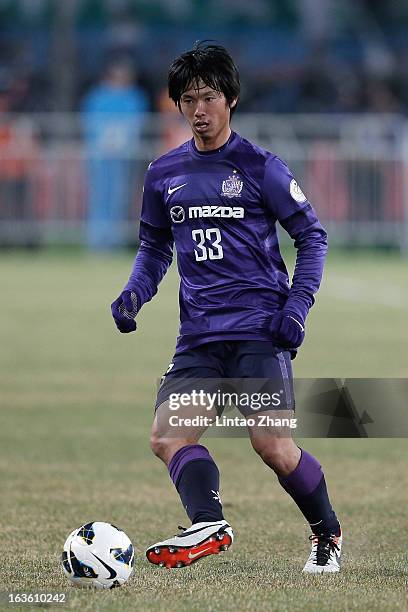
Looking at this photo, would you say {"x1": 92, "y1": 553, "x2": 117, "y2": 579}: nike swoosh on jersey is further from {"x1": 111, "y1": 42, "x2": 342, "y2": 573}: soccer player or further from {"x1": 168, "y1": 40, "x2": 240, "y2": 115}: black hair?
{"x1": 168, "y1": 40, "x2": 240, "y2": 115}: black hair

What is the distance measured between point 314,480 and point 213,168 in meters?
1.19

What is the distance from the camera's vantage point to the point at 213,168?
18.8 ft

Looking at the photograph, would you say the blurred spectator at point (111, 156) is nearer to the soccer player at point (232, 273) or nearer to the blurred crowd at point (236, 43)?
the blurred crowd at point (236, 43)

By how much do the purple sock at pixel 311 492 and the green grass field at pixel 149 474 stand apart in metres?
0.17

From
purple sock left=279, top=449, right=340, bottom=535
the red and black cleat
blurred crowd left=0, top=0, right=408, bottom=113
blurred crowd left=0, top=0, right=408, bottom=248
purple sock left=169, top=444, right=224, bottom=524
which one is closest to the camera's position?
the red and black cleat

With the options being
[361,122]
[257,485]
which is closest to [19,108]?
[361,122]

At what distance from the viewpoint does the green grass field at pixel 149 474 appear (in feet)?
17.2

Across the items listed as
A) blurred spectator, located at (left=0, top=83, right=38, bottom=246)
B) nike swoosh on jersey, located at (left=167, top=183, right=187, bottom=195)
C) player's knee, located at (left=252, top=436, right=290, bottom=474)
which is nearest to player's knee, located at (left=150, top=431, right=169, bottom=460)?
player's knee, located at (left=252, top=436, right=290, bottom=474)

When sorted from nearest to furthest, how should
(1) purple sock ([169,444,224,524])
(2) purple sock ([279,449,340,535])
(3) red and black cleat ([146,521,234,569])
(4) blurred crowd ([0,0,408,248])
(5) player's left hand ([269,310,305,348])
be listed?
(3) red and black cleat ([146,521,234,569])
(1) purple sock ([169,444,224,524])
(5) player's left hand ([269,310,305,348])
(2) purple sock ([279,449,340,535])
(4) blurred crowd ([0,0,408,248])

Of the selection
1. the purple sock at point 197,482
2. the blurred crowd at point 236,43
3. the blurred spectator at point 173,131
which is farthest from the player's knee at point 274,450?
the blurred crowd at point 236,43

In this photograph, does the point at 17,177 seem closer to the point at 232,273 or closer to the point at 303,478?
the point at 232,273

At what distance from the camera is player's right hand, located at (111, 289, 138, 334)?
228 inches

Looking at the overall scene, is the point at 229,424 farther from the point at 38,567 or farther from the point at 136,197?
the point at 136,197

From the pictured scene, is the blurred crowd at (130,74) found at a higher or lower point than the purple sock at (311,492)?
higher
